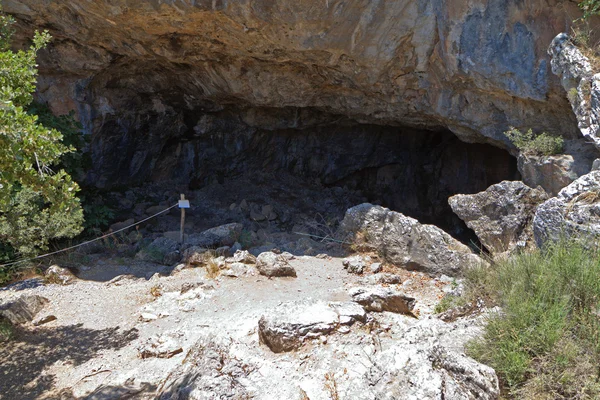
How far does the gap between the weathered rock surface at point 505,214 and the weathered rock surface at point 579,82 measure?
1029 millimetres

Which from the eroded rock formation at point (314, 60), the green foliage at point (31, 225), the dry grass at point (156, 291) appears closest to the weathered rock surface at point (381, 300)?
the dry grass at point (156, 291)

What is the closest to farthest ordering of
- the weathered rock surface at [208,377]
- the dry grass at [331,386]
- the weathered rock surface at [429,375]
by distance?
the weathered rock surface at [429,375] → the dry grass at [331,386] → the weathered rock surface at [208,377]

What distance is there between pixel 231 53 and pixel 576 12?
5.22 meters

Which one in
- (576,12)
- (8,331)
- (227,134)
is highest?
(576,12)

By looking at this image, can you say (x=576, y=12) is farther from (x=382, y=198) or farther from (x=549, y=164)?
(x=382, y=198)

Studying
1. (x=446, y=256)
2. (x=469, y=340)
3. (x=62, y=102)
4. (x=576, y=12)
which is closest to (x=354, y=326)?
(x=469, y=340)

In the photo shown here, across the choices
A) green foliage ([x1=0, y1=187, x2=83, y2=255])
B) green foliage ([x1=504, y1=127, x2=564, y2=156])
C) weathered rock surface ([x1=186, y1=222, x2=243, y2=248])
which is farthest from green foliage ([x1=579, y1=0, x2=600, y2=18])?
green foliage ([x1=0, y1=187, x2=83, y2=255])

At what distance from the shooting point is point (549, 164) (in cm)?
682

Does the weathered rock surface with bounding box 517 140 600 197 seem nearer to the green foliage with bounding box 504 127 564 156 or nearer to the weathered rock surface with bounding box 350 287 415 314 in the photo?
the green foliage with bounding box 504 127 564 156

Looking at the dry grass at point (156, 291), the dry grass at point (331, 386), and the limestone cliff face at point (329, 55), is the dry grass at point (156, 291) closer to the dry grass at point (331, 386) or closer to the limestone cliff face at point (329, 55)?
the dry grass at point (331, 386)

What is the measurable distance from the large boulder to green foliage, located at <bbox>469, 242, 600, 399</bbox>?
240cm

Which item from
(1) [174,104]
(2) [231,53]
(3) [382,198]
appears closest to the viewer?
(2) [231,53]

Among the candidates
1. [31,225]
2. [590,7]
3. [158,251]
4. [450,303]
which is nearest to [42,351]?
[158,251]

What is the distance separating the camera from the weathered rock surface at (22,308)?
5493 mm
